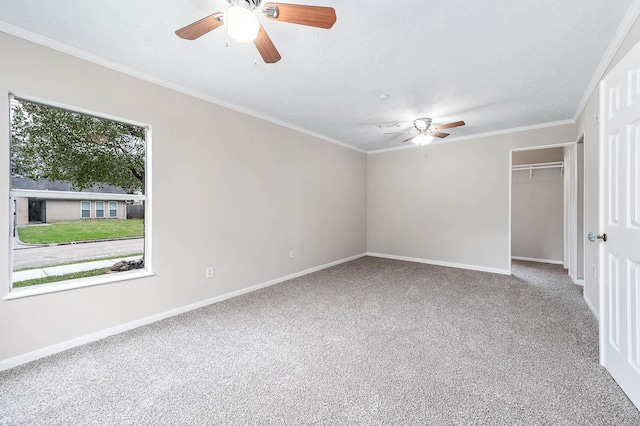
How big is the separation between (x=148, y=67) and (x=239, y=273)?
96.7 inches

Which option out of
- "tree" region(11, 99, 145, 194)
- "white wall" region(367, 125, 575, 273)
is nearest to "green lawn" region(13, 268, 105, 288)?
"tree" region(11, 99, 145, 194)

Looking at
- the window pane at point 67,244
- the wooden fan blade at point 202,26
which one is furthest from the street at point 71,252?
the wooden fan blade at point 202,26

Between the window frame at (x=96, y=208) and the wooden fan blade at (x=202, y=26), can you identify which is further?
the window frame at (x=96, y=208)

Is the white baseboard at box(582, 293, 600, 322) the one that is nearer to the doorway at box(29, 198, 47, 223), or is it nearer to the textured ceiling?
the textured ceiling

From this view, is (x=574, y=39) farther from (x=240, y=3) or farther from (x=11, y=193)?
(x=11, y=193)

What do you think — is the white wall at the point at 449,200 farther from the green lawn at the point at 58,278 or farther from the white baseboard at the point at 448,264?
the green lawn at the point at 58,278

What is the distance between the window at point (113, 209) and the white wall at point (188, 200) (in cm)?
33

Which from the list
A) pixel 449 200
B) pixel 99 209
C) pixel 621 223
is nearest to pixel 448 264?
pixel 449 200

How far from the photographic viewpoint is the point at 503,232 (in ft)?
14.8

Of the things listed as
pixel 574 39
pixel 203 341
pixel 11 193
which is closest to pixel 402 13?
pixel 574 39

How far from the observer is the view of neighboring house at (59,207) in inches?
81.4

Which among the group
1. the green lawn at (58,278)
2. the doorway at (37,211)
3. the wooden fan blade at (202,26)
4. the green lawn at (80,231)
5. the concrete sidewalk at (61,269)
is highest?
the wooden fan blade at (202,26)

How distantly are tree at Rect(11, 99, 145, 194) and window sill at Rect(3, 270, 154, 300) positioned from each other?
816mm

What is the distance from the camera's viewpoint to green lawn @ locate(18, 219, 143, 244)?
212cm
